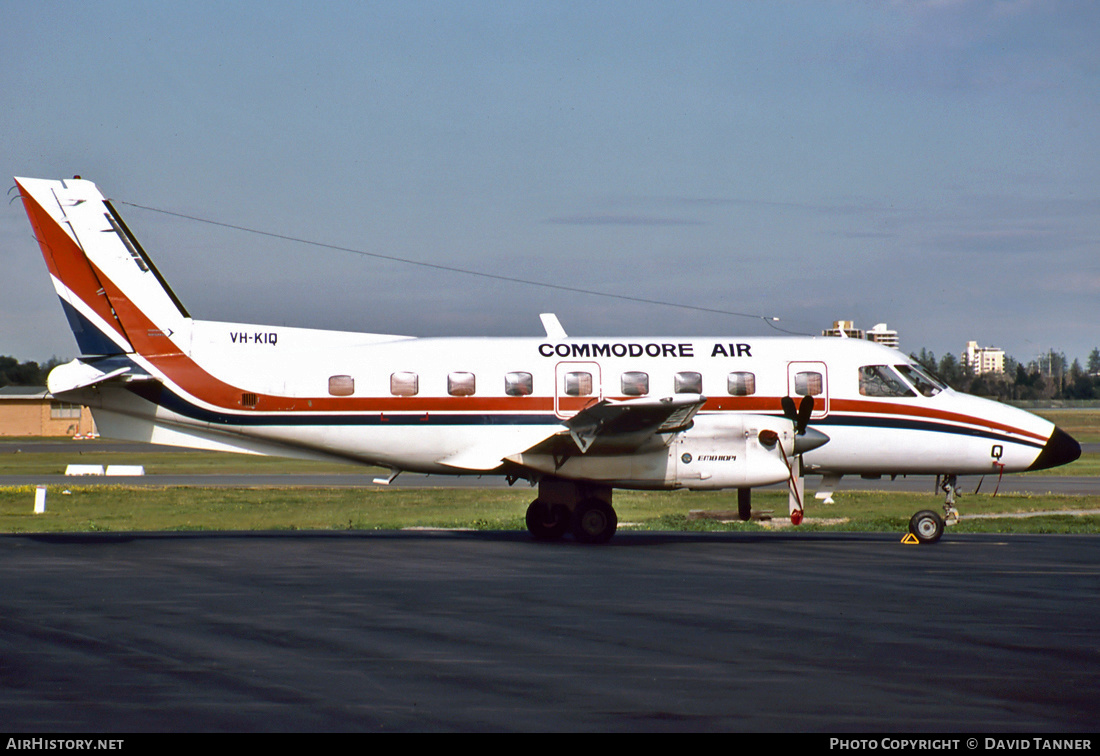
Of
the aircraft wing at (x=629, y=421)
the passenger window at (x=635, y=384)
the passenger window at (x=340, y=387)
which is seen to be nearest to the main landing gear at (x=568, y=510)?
the aircraft wing at (x=629, y=421)

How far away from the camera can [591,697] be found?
27.1 ft

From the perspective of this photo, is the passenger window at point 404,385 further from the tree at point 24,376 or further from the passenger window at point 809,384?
the tree at point 24,376

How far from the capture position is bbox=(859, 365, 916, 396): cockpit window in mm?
21453

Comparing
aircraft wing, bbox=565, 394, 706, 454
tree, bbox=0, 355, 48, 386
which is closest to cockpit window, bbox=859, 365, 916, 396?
aircraft wing, bbox=565, 394, 706, 454

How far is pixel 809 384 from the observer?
2131cm

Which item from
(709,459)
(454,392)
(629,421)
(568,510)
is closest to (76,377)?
(454,392)

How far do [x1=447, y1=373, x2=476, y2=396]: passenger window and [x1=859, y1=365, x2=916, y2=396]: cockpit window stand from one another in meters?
7.35

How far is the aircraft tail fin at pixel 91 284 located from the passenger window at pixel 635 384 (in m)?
8.28

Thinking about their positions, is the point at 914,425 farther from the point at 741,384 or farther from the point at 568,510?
the point at 568,510

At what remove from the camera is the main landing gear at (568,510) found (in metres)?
20.7

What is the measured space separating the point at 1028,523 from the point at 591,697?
22521mm

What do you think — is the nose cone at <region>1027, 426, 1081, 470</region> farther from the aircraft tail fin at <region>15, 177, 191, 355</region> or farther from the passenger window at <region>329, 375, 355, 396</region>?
the aircraft tail fin at <region>15, 177, 191, 355</region>

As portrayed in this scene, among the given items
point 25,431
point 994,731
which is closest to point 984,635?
point 994,731

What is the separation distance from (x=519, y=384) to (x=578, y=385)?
1.10 metres
